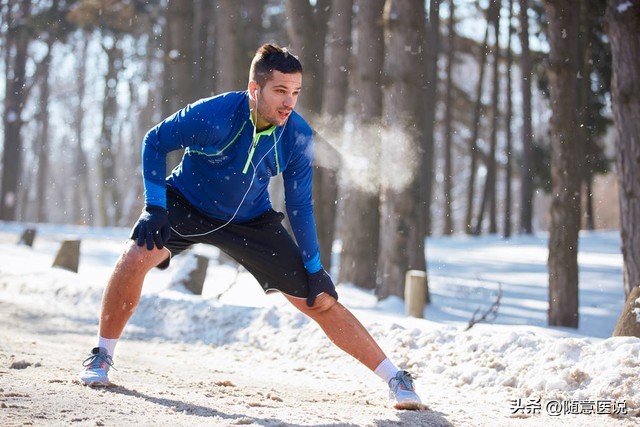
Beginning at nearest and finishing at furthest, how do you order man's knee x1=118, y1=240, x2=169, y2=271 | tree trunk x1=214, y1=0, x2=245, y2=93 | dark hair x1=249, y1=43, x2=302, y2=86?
dark hair x1=249, y1=43, x2=302, y2=86
man's knee x1=118, y1=240, x2=169, y2=271
tree trunk x1=214, y1=0, x2=245, y2=93

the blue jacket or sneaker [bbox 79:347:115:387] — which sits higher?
the blue jacket

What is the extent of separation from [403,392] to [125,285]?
1665 mm

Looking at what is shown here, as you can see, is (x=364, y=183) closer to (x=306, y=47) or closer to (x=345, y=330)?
(x=306, y=47)

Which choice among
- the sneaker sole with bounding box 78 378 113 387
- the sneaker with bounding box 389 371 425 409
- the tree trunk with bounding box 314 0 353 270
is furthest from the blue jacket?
the tree trunk with bounding box 314 0 353 270

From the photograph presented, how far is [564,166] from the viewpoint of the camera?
30.3ft

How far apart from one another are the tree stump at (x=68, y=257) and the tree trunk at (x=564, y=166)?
6.65 meters

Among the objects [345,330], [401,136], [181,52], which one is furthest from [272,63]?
[181,52]

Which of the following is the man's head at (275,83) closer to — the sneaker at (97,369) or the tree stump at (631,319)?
the sneaker at (97,369)

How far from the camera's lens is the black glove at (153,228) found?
4.60 meters

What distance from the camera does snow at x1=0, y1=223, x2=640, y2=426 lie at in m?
5.27

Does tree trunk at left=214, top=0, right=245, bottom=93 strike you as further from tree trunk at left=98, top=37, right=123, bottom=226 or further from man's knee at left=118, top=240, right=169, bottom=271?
tree trunk at left=98, top=37, right=123, bottom=226

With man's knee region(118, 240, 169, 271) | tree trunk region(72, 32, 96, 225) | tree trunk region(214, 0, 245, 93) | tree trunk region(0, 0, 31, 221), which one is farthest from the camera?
tree trunk region(72, 32, 96, 225)

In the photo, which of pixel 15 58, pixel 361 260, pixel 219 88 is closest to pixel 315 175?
pixel 361 260

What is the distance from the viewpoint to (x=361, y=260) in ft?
39.5
